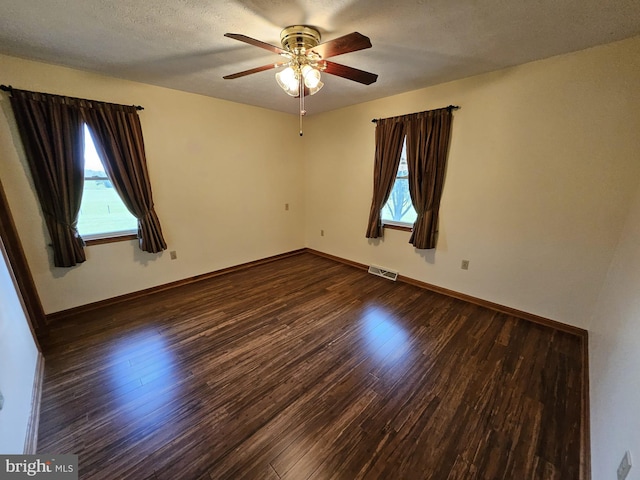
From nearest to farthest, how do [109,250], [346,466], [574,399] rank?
1. [346,466]
2. [574,399]
3. [109,250]

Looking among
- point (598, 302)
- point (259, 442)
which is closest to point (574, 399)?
point (598, 302)

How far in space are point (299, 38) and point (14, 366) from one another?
2.68 metres

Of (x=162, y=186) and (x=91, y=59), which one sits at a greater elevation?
(x=91, y=59)

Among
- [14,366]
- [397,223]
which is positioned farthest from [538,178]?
[14,366]

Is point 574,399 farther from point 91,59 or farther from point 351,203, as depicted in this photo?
point 91,59

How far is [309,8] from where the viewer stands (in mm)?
1507

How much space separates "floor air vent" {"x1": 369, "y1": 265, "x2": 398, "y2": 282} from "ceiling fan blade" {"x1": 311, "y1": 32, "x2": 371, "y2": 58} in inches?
110

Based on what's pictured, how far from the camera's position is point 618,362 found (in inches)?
53.1

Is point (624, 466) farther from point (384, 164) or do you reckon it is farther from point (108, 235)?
point (108, 235)

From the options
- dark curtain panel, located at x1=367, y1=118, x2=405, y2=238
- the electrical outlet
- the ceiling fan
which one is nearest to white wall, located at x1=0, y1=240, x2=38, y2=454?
the ceiling fan

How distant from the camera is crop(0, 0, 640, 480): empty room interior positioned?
1.40m

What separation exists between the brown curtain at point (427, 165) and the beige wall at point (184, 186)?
213 cm

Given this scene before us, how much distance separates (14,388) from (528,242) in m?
4.01

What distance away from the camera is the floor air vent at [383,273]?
3565 millimetres
